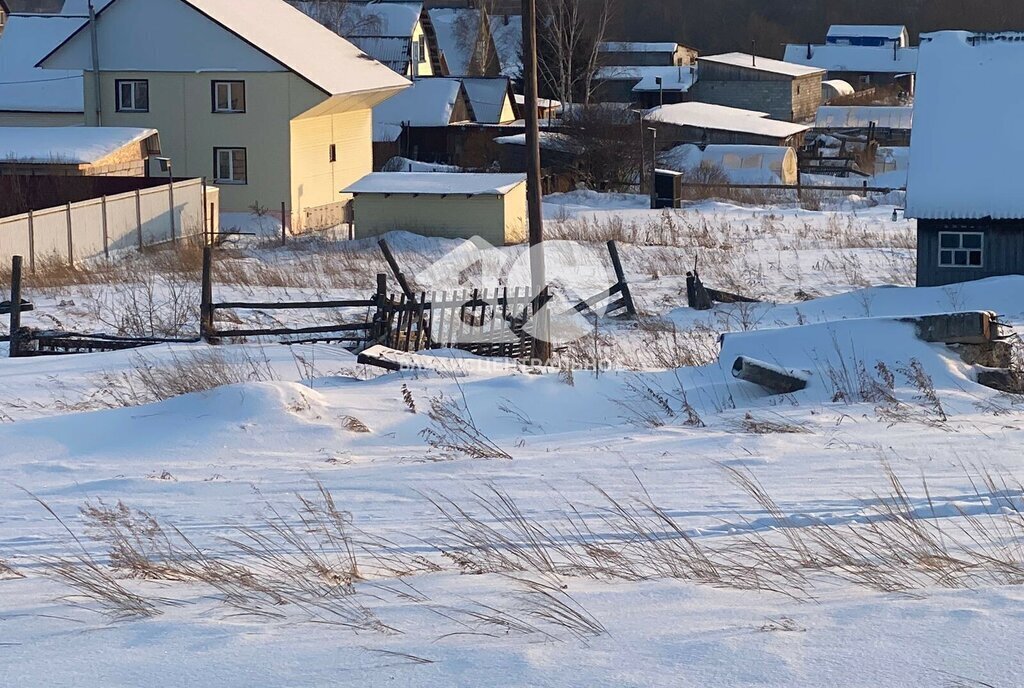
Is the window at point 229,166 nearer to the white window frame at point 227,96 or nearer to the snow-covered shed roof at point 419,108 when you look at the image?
the white window frame at point 227,96

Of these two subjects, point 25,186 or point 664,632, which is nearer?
point 664,632

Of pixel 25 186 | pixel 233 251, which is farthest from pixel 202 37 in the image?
pixel 233 251

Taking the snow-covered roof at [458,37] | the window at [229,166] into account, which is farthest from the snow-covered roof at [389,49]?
the window at [229,166]

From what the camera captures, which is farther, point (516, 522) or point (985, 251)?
point (985, 251)

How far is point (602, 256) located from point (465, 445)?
19.3 m

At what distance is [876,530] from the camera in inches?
222

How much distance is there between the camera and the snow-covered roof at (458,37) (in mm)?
74875

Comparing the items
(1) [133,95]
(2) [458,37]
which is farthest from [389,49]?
(1) [133,95]

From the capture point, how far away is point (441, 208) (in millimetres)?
32375

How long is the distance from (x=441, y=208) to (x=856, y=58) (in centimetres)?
6942

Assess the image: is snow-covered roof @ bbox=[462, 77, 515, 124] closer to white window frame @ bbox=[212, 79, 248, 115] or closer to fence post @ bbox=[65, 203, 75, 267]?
white window frame @ bbox=[212, 79, 248, 115]

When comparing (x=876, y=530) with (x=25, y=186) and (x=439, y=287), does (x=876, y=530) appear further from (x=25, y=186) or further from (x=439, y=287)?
(x=25, y=186)

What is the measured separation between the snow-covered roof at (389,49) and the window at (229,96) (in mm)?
21442

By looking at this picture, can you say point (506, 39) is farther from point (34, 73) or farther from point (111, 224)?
point (111, 224)
